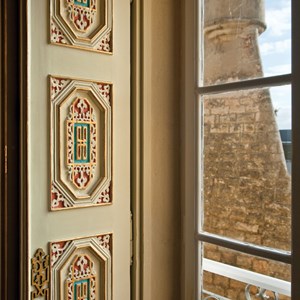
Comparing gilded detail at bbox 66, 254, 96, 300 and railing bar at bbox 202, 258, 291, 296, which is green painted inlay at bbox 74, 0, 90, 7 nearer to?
gilded detail at bbox 66, 254, 96, 300

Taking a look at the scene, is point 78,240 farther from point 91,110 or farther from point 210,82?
point 210,82

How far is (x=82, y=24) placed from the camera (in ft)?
4.14

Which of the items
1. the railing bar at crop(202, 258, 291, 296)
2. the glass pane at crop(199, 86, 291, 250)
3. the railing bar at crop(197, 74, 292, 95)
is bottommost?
the railing bar at crop(202, 258, 291, 296)

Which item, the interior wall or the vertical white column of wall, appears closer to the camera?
the vertical white column of wall

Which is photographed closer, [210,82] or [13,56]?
[13,56]

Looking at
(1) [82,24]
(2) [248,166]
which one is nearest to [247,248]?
(2) [248,166]

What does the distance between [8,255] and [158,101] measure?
775 millimetres

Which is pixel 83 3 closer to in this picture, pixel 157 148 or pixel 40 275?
pixel 157 148

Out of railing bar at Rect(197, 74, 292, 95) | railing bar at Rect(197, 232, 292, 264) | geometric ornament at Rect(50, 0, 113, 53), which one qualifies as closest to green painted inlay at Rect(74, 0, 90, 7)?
geometric ornament at Rect(50, 0, 113, 53)

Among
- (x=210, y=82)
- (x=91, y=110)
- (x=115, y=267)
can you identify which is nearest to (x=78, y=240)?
(x=115, y=267)

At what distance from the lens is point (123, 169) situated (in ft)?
4.46

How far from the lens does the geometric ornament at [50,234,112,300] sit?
1208mm

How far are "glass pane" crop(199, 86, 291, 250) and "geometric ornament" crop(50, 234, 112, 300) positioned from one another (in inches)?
16.4

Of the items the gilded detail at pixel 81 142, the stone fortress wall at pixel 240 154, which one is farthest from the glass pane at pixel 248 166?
the gilded detail at pixel 81 142
